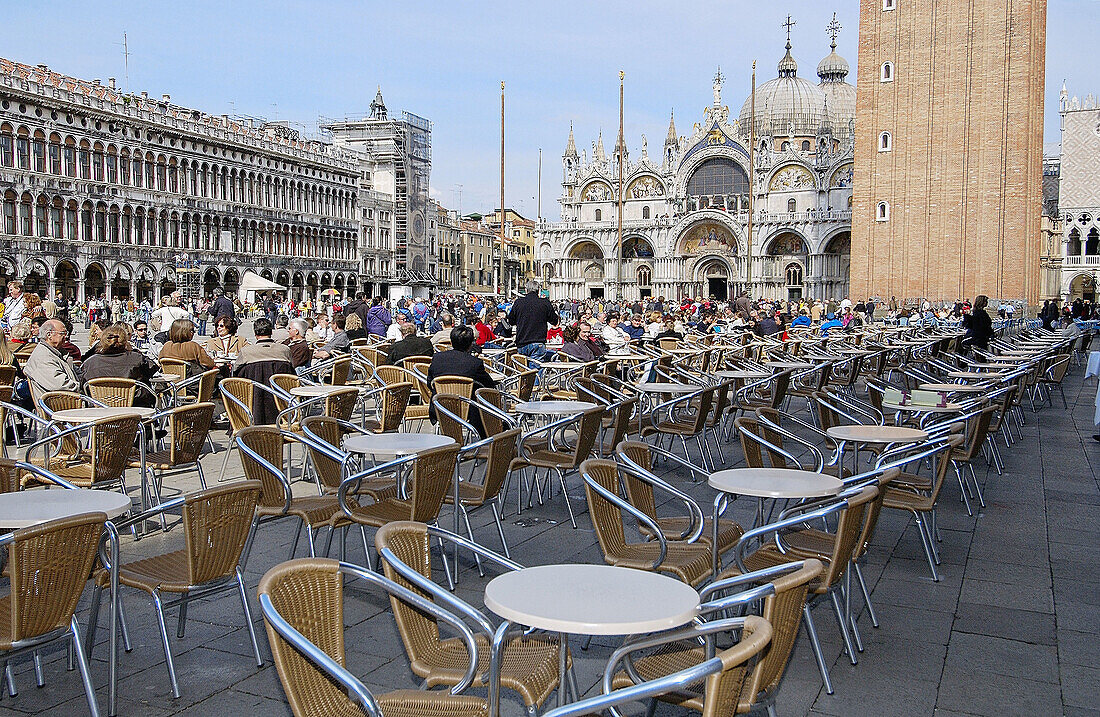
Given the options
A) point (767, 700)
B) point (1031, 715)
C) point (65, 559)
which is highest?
point (65, 559)

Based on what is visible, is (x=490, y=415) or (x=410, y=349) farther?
(x=410, y=349)

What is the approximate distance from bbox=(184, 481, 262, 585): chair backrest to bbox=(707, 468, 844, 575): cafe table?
1769mm

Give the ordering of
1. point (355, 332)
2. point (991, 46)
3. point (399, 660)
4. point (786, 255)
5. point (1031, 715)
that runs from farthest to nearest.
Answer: point (786, 255) < point (991, 46) < point (355, 332) < point (399, 660) < point (1031, 715)

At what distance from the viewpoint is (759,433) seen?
5.25 m

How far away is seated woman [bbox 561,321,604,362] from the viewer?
1050cm

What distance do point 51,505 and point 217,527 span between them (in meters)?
0.63

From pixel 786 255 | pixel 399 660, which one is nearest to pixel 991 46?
pixel 786 255

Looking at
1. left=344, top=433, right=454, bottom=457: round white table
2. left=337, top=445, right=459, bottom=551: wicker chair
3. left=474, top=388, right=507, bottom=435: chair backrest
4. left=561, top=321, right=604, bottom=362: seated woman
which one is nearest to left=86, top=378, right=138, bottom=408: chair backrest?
left=344, top=433, right=454, bottom=457: round white table

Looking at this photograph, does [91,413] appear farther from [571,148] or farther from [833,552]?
[571,148]

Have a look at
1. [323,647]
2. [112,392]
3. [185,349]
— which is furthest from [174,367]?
[323,647]

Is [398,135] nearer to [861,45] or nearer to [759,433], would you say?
[861,45]

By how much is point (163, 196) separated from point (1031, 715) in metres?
45.8

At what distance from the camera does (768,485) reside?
4.07m

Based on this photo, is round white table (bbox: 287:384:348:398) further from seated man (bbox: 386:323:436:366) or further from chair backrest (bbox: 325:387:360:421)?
seated man (bbox: 386:323:436:366)
